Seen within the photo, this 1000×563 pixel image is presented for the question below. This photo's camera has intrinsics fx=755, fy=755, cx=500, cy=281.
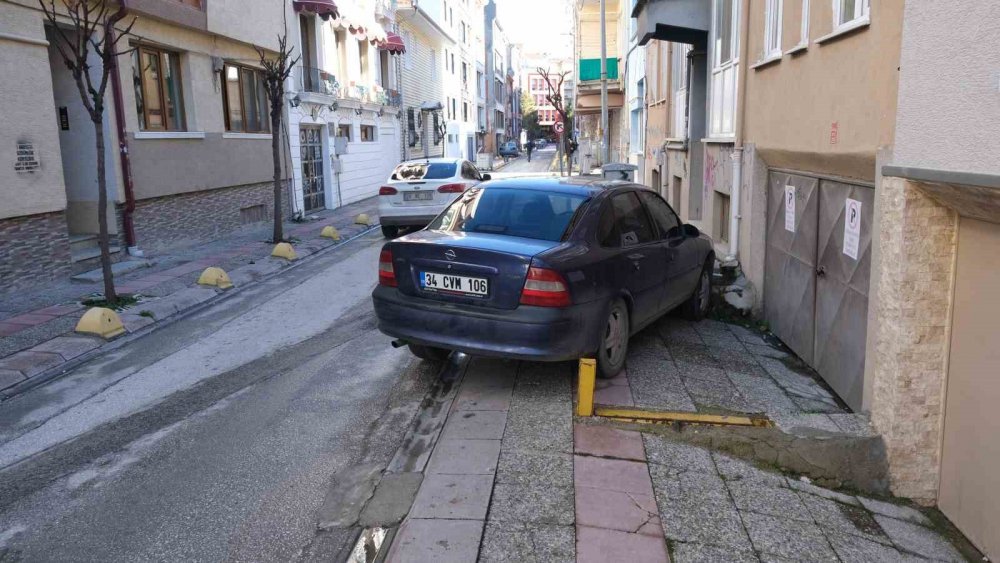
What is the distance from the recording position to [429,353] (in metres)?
6.47

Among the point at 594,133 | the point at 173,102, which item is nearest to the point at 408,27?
the point at 594,133

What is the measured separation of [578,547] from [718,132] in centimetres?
909

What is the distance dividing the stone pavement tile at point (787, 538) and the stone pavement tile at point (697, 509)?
7 centimetres

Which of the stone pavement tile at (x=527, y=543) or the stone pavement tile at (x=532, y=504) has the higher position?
the stone pavement tile at (x=532, y=504)

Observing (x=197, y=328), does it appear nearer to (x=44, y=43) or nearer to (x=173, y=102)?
(x=44, y=43)

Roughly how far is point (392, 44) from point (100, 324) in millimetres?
22816

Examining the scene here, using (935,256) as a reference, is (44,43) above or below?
above

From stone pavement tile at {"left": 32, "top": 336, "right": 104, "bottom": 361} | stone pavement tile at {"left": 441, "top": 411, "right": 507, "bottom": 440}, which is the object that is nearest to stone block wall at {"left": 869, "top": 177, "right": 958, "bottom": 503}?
stone pavement tile at {"left": 441, "top": 411, "right": 507, "bottom": 440}

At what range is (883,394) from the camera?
510cm

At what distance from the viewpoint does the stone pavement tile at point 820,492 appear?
461cm

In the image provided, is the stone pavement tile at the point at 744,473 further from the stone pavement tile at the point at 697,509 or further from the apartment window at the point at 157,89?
the apartment window at the point at 157,89

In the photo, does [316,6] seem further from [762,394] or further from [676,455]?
[676,455]

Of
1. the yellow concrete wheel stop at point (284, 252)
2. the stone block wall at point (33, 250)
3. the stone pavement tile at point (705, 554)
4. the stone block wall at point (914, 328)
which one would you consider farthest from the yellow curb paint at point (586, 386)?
the yellow concrete wheel stop at point (284, 252)

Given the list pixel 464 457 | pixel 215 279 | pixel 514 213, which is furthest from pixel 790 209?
pixel 215 279
